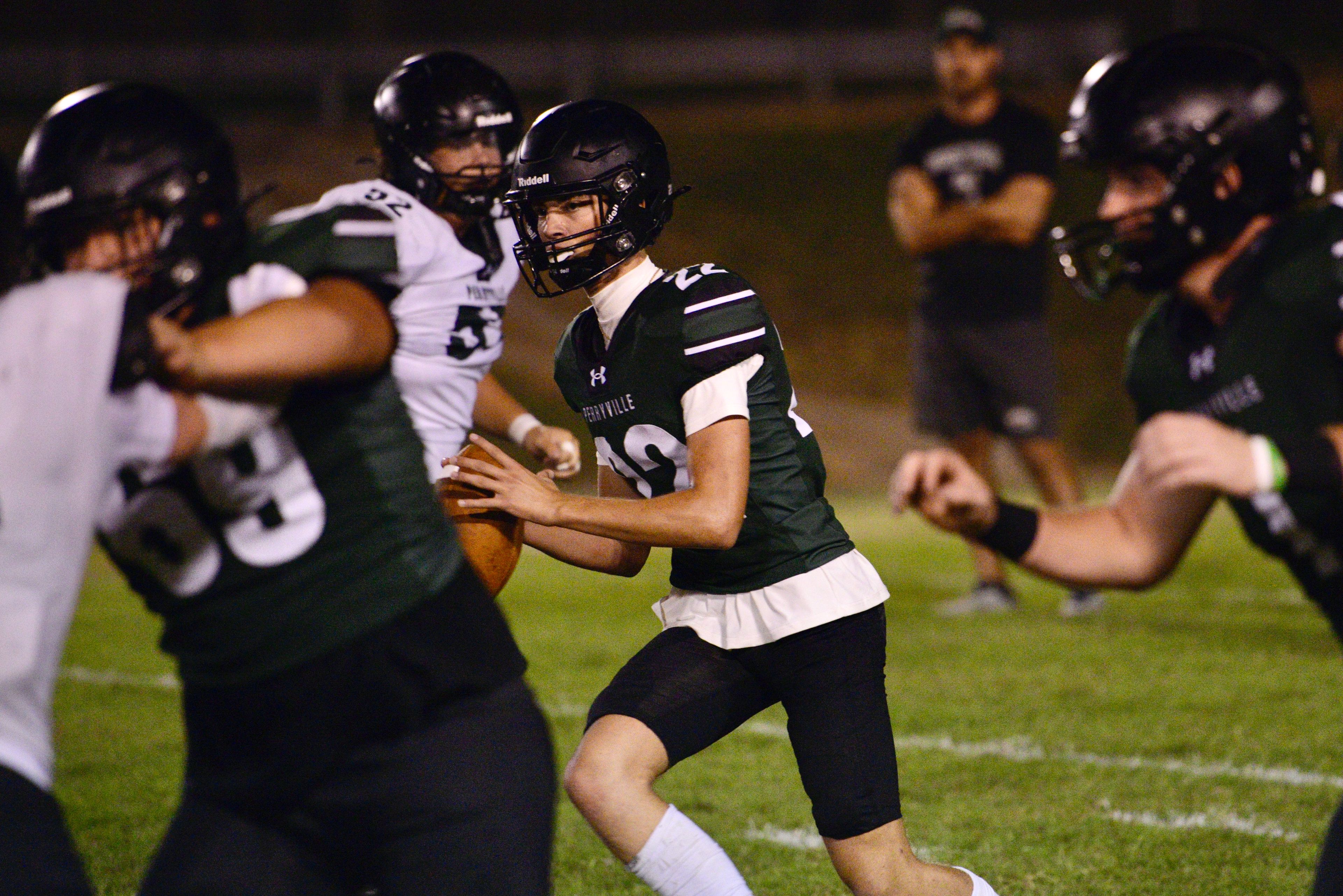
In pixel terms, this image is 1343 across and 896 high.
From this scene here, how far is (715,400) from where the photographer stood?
2729 millimetres

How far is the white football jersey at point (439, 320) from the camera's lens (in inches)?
147

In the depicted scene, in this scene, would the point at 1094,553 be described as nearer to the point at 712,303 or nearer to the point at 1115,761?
the point at 712,303

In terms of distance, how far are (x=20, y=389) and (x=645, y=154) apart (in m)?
1.49

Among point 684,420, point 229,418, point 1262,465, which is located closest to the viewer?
point 229,418

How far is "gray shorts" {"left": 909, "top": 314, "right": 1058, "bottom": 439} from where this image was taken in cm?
710

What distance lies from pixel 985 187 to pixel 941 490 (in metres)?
4.95

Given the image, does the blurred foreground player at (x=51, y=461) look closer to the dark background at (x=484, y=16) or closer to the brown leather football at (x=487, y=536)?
the brown leather football at (x=487, y=536)

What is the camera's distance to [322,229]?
6.61 ft

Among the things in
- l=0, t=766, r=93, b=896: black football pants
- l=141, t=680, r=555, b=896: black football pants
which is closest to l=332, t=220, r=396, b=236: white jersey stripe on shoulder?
l=141, t=680, r=555, b=896: black football pants

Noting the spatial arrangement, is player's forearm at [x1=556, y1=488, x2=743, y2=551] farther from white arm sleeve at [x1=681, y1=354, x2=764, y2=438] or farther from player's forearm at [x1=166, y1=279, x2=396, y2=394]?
player's forearm at [x1=166, y1=279, x2=396, y2=394]

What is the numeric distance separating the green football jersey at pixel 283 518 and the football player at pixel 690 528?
559 millimetres

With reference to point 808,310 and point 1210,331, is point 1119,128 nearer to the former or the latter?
point 1210,331

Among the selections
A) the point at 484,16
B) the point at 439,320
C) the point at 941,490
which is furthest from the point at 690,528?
the point at 484,16

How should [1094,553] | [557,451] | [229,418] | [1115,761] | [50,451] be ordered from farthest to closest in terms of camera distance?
1. [1115,761]
2. [557,451]
3. [1094,553]
4. [229,418]
5. [50,451]
